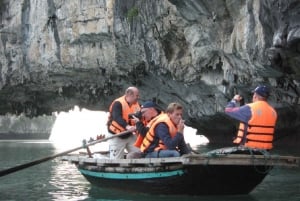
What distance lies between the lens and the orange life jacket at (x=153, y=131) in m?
10.8

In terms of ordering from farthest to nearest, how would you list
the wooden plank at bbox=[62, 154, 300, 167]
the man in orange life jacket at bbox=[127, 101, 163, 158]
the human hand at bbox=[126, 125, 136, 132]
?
the human hand at bbox=[126, 125, 136, 132] < the man in orange life jacket at bbox=[127, 101, 163, 158] < the wooden plank at bbox=[62, 154, 300, 167]

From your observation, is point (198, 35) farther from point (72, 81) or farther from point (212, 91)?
point (72, 81)

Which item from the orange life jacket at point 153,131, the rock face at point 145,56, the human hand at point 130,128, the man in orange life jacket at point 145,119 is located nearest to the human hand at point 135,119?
the man in orange life jacket at point 145,119

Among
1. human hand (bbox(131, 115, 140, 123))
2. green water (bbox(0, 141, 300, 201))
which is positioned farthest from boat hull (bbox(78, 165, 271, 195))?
human hand (bbox(131, 115, 140, 123))

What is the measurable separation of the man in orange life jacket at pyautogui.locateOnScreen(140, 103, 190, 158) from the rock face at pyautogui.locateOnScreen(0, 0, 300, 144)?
19.1ft

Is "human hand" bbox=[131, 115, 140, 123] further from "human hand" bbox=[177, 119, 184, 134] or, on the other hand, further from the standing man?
"human hand" bbox=[177, 119, 184, 134]

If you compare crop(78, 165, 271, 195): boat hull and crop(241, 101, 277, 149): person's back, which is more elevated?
crop(241, 101, 277, 149): person's back

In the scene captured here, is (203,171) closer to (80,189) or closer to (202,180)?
(202,180)

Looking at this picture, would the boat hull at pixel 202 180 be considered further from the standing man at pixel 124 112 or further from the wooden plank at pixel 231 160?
the standing man at pixel 124 112

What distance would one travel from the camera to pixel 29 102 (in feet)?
124

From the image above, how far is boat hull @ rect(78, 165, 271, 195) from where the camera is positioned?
1077 cm

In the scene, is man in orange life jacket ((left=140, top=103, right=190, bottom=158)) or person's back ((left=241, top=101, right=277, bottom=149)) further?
man in orange life jacket ((left=140, top=103, right=190, bottom=158))

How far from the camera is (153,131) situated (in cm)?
1095

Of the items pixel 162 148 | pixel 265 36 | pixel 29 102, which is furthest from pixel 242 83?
pixel 29 102
